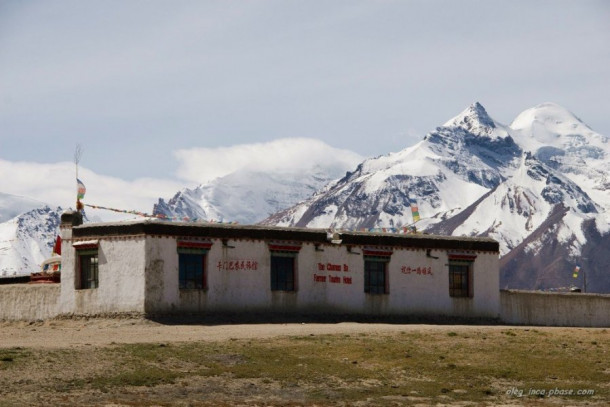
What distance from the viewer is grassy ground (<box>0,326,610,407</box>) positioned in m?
46.3

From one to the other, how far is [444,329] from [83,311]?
17.9m

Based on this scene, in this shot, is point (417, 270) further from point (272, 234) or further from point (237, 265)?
point (237, 265)

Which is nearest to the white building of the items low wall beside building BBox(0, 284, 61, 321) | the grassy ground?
low wall beside building BBox(0, 284, 61, 321)

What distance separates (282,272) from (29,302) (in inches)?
516

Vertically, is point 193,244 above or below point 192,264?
above

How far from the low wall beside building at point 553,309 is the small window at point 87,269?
23.8m

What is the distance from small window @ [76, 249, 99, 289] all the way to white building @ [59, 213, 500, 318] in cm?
5

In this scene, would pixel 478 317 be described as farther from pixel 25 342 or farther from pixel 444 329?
pixel 25 342

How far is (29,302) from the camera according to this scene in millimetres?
72375

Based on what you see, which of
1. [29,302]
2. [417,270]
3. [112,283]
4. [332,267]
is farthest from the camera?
[417,270]

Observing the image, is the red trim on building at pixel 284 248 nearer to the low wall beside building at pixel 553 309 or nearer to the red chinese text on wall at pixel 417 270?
the red chinese text on wall at pixel 417 270

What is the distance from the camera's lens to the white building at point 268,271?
224 ft

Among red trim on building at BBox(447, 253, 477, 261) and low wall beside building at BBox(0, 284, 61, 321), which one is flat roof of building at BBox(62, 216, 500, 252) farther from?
low wall beside building at BBox(0, 284, 61, 321)

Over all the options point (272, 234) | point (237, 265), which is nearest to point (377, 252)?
point (272, 234)
